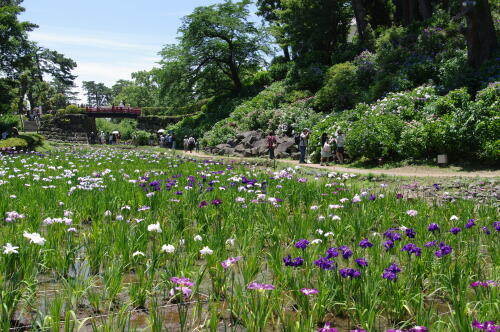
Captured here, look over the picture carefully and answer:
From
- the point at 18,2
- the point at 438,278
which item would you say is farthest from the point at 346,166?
the point at 18,2

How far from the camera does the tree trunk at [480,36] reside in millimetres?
15730

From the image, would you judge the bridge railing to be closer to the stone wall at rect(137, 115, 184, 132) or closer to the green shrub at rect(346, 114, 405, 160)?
the stone wall at rect(137, 115, 184, 132)

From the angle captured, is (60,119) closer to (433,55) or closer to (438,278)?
(433,55)

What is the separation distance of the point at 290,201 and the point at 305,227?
2058mm

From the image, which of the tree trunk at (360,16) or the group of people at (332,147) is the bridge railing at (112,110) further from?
the group of people at (332,147)

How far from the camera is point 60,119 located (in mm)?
44969

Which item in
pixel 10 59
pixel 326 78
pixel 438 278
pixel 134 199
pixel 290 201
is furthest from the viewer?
pixel 10 59

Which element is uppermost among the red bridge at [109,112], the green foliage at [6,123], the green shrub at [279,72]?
the green shrub at [279,72]

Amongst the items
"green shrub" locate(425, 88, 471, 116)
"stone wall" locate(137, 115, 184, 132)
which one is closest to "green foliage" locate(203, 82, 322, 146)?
"green shrub" locate(425, 88, 471, 116)

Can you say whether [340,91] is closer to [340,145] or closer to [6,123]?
[340,145]

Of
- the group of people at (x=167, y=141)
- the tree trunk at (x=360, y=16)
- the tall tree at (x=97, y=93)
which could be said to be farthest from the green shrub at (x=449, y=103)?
the tall tree at (x=97, y=93)

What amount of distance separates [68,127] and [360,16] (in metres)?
34.6

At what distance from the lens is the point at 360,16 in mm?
25625

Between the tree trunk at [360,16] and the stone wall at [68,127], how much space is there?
29101mm
